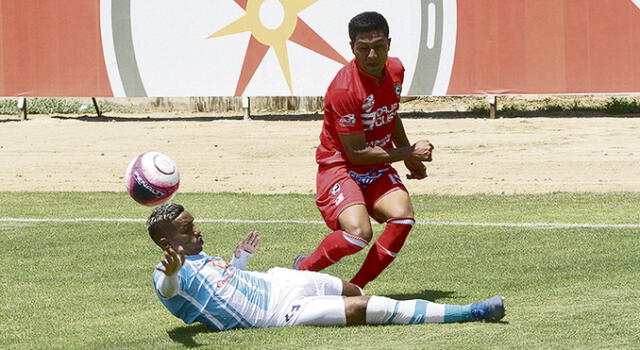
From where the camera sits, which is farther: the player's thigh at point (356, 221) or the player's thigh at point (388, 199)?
the player's thigh at point (388, 199)

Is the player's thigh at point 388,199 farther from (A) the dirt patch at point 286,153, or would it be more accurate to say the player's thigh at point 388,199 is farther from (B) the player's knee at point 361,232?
(A) the dirt patch at point 286,153

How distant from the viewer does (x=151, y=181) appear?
382 inches

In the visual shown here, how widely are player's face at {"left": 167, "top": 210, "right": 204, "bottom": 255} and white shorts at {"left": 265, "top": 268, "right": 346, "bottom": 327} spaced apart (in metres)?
0.56

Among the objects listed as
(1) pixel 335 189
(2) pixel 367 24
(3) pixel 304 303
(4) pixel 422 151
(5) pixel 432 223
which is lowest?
(5) pixel 432 223

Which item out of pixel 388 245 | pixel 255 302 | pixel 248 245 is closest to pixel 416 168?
pixel 388 245

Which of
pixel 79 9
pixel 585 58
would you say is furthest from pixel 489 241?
pixel 79 9

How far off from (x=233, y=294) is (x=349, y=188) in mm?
1723

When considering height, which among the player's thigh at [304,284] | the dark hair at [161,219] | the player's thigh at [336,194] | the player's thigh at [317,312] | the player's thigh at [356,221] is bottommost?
the player's thigh at [317,312]

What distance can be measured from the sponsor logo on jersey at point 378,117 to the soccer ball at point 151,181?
1.77 m

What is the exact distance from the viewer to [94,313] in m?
8.73

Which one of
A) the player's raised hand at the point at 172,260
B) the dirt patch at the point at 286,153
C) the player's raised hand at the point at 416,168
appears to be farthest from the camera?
the dirt patch at the point at 286,153

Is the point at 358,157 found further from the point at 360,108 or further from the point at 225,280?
the point at 225,280

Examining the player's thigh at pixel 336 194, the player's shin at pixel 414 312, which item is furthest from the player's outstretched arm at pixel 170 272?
the player's thigh at pixel 336 194

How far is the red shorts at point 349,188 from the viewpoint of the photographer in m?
9.07
